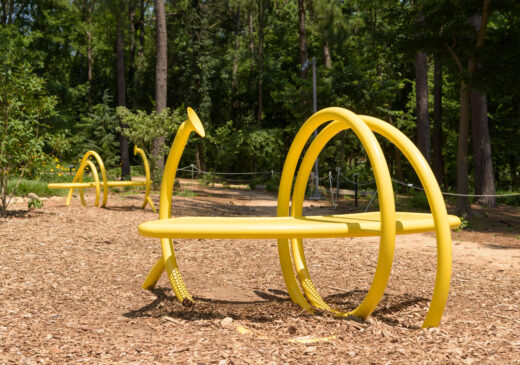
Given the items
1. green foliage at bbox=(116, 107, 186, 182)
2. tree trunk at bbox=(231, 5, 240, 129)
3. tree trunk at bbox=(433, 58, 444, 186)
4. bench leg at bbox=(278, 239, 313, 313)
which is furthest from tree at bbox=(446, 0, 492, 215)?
tree trunk at bbox=(231, 5, 240, 129)

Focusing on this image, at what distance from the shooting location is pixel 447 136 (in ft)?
82.6

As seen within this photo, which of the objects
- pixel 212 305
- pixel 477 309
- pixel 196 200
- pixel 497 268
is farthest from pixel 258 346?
pixel 196 200

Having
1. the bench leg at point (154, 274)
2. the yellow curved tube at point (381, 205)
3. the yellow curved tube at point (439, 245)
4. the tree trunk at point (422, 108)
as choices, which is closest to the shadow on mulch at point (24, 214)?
the bench leg at point (154, 274)

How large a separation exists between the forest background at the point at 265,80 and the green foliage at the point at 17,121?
3 centimetres

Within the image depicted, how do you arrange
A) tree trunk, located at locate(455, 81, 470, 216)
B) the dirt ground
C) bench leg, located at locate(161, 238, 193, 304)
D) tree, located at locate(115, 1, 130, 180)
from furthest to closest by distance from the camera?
tree, located at locate(115, 1, 130, 180) → tree trunk, located at locate(455, 81, 470, 216) → bench leg, located at locate(161, 238, 193, 304) → the dirt ground

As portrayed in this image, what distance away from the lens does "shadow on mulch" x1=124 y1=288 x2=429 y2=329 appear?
3691 millimetres

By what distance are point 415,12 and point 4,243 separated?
1019 cm

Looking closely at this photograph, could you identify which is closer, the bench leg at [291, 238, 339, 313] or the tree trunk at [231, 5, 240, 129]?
the bench leg at [291, 238, 339, 313]

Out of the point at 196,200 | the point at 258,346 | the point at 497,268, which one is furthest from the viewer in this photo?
the point at 196,200

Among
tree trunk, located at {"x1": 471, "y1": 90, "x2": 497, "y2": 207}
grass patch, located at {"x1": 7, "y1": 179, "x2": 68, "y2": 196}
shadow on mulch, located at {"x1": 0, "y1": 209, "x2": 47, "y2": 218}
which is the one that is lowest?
shadow on mulch, located at {"x1": 0, "y1": 209, "x2": 47, "y2": 218}

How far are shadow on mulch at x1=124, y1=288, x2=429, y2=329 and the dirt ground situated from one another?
0.02m

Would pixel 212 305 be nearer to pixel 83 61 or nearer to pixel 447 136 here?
pixel 447 136

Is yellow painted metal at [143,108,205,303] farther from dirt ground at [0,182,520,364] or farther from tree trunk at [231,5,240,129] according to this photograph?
tree trunk at [231,5,240,129]

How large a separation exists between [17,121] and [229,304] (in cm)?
567
